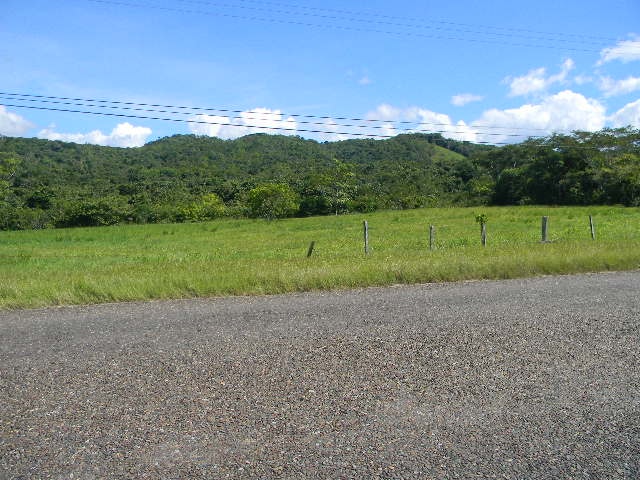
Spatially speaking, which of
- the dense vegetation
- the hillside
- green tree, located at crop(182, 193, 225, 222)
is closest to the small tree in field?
the dense vegetation

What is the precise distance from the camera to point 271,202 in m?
59.9

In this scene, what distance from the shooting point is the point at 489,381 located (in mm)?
5078

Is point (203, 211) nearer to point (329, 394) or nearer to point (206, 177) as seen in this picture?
point (206, 177)

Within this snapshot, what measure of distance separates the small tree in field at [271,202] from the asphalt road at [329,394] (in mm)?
51849

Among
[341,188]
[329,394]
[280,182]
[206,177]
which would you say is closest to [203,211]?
[280,182]

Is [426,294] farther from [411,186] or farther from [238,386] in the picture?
[411,186]

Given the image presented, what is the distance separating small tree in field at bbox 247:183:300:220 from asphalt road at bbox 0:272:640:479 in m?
51.8

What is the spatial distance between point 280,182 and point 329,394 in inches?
2849

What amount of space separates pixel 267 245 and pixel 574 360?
2241 cm

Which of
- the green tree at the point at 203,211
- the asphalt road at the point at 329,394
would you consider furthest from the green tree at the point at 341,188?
the asphalt road at the point at 329,394

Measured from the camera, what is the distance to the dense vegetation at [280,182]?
60.3 metres

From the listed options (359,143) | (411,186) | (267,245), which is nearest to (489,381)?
(267,245)

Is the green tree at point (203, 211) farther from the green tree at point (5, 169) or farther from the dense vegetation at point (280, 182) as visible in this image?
the green tree at point (5, 169)

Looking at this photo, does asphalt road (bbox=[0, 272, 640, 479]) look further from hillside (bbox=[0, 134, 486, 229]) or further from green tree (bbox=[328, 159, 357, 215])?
green tree (bbox=[328, 159, 357, 215])
